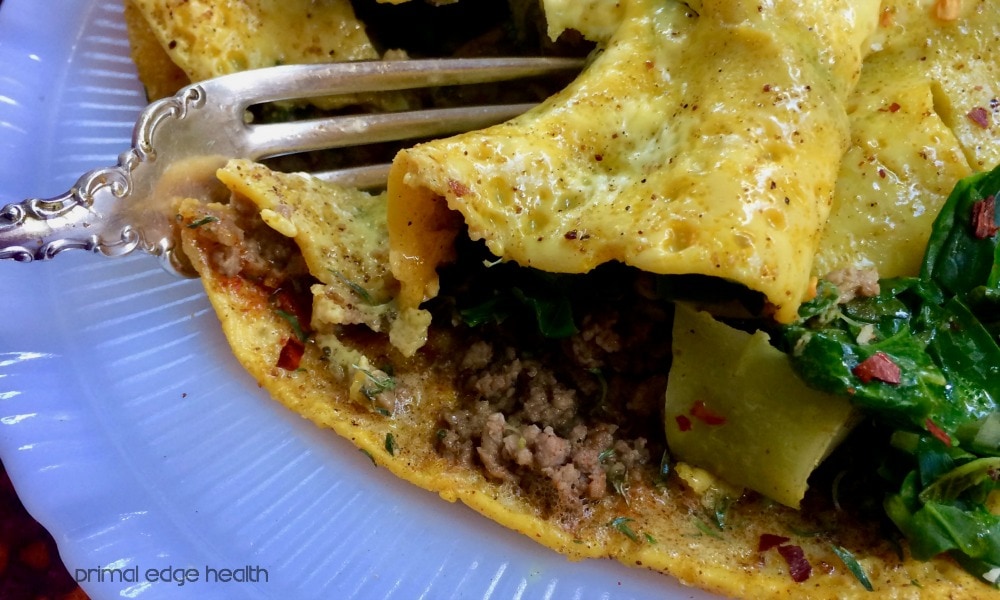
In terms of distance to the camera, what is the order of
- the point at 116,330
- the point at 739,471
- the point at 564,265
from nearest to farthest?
the point at 564,265 → the point at 739,471 → the point at 116,330

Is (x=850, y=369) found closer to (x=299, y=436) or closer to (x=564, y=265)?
(x=564, y=265)

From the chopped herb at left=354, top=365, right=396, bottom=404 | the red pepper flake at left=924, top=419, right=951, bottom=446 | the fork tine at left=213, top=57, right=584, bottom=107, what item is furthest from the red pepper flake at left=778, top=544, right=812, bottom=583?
the fork tine at left=213, top=57, right=584, bottom=107

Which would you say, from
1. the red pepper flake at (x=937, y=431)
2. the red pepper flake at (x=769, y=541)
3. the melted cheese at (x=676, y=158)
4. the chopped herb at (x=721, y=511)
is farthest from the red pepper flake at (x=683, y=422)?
the red pepper flake at (x=937, y=431)

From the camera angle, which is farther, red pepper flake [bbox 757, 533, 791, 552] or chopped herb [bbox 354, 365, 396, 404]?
chopped herb [bbox 354, 365, 396, 404]

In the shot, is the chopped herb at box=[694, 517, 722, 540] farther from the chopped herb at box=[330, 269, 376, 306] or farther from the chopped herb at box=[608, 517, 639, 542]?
the chopped herb at box=[330, 269, 376, 306]

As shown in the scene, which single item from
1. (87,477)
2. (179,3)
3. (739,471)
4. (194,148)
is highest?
(179,3)

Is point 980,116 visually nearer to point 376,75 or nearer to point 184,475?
point 376,75

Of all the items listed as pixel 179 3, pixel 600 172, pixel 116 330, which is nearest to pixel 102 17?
pixel 179 3
